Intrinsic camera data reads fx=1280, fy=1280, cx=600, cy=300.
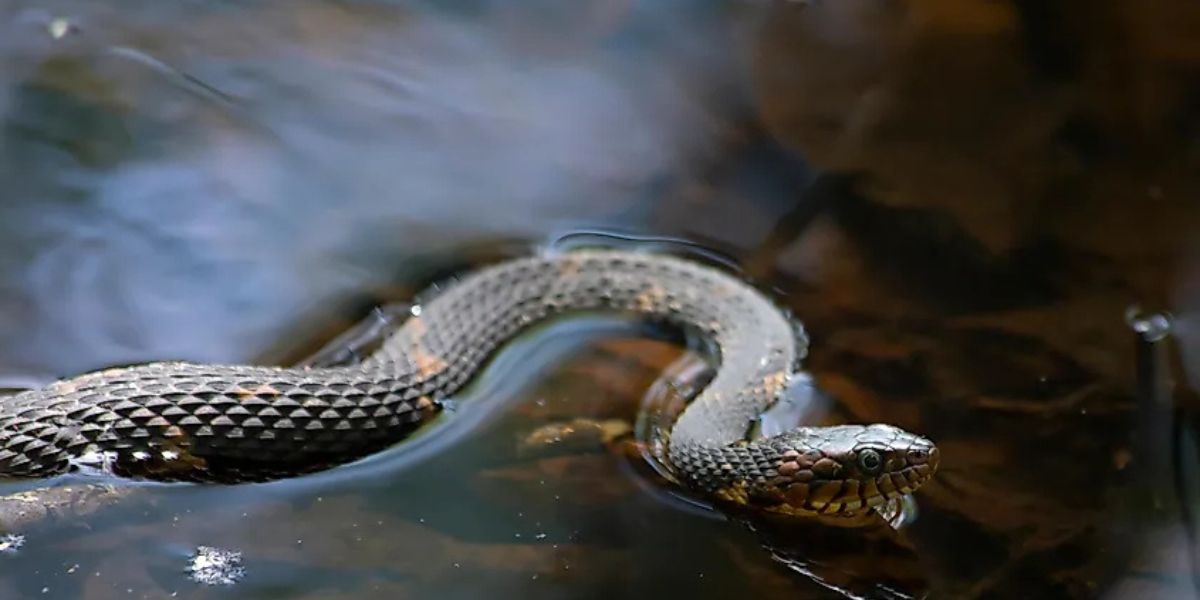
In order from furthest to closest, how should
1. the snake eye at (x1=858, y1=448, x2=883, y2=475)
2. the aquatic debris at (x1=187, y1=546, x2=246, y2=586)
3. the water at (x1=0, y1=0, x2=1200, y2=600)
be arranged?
the snake eye at (x1=858, y1=448, x2=883, y2=475) < the water at (x1=0, y1=0, x2=1200, y2=600) < the aquatic debris at (x1=187, y1=546, x2=246, y2=586)

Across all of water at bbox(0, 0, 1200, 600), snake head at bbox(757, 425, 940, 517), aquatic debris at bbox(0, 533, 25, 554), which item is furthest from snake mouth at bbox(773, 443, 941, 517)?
aquatic debris at bbox(0, 533, 25, 554)

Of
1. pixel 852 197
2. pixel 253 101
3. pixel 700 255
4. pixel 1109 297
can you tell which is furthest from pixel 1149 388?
pixel 253 101

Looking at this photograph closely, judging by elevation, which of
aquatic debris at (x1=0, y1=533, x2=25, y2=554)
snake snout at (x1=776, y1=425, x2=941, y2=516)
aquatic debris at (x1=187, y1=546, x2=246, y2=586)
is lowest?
aquatic debris at (x1=0, y1=533, x2=25, y2=554)

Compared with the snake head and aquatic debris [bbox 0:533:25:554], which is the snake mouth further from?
aquatic debris [bbox 0:533:25:554]

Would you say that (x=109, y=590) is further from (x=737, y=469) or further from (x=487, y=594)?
(x=737, y=469)

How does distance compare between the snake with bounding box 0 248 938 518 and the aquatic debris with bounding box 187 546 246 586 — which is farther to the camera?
the snake with bounding box 0 248 938 518

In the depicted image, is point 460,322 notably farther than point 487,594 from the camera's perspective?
Yes
